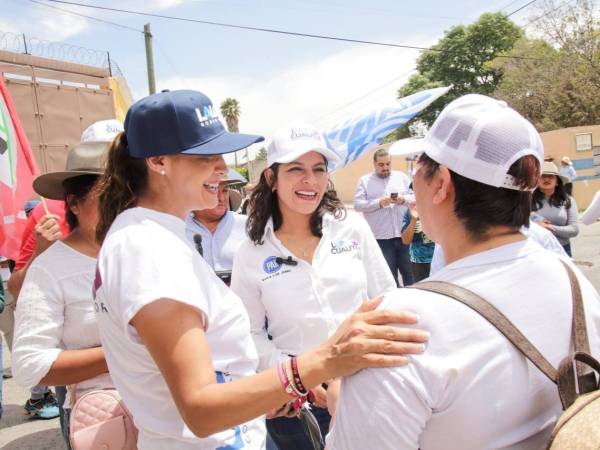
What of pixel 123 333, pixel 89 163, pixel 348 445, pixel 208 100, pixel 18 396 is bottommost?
pixel 18 396

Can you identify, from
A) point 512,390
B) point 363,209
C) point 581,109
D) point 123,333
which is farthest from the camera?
point 581,109

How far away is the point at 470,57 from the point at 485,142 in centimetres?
4210

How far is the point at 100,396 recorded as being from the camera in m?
1.80

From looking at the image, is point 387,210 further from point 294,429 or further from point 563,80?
point 563,80

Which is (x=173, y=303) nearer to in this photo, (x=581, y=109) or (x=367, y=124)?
(x=367, y=124)

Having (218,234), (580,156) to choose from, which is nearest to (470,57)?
(580,156)

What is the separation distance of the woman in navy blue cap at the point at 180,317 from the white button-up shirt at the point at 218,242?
75.8 inches

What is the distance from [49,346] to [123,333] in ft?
2.59

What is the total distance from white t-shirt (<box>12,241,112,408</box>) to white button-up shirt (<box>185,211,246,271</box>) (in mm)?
1500

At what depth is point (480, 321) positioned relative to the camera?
3.44ft

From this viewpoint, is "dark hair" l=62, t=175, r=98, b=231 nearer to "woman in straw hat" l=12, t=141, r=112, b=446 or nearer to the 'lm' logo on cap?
"woman in straw hat" l=12, t=141, r=112, b=446

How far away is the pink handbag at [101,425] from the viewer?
5.50 feet

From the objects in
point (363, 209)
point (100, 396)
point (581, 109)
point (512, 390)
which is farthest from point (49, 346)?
point (581, 109)

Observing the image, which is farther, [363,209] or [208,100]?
[363,209]
